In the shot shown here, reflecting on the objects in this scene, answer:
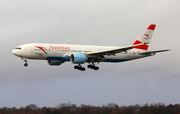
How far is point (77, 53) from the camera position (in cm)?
7000

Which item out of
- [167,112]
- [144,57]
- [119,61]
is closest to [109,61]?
[119,61]

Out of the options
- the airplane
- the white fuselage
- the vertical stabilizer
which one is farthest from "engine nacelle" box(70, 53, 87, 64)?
the vertical stabilizer

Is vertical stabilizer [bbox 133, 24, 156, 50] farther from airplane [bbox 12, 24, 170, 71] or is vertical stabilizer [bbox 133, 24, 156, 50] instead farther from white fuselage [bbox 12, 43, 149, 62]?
white fuselage [bbox 12, 43, 149, 62]

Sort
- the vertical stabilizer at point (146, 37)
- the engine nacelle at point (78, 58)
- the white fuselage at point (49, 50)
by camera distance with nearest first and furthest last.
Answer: the white fuselage at point (49, 50)
the engine nacelle at point (78, 58)
the vertical stabilizer at point (146, 37)

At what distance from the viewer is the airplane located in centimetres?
6750

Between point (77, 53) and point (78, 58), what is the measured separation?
1874 millimetres

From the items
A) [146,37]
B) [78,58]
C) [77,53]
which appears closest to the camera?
[78,58]

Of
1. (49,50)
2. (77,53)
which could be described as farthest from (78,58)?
(49,50)

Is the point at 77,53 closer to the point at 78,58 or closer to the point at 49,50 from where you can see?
the point at 78,58

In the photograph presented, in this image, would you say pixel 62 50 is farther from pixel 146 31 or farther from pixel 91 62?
pixel 146 31

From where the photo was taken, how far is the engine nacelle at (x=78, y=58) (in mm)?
68250

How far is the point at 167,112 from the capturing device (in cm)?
8900

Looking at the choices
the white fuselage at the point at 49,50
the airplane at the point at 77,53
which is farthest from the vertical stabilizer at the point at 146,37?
the white fuselage at the point at 49,50

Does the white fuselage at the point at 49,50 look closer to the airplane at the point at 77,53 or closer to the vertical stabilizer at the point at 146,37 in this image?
the airplane at the point at 77,53
